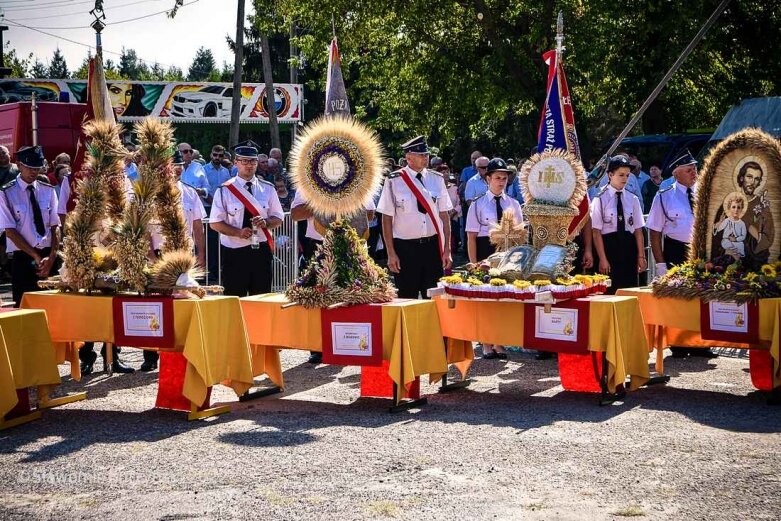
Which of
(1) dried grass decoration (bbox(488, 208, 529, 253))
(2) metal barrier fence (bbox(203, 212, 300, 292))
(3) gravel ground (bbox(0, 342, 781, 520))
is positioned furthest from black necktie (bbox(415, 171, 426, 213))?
(2) metal barrier fence (bbox(203, 212, 300, 292))

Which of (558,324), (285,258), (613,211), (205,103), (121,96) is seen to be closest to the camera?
(558,324)

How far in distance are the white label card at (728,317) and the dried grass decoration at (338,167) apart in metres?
3.10

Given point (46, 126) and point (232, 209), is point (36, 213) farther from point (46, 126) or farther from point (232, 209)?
point (46, 126)

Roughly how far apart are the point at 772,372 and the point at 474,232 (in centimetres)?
390

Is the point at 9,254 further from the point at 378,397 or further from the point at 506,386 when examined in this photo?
the point at 506,386

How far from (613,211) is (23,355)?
6.21 meters

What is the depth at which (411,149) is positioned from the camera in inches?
408

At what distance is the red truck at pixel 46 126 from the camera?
→ 18891 millimetres

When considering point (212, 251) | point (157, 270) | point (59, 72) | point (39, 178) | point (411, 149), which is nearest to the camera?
point (157, 270)

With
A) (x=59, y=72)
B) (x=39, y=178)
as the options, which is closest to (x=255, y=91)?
(x=39, y=178)

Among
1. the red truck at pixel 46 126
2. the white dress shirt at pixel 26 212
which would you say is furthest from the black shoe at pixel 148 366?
the red truck at pixel 46 126

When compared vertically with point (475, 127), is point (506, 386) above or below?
below

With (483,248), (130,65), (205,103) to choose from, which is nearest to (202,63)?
(130,65)

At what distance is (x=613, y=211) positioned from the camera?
434 inches
